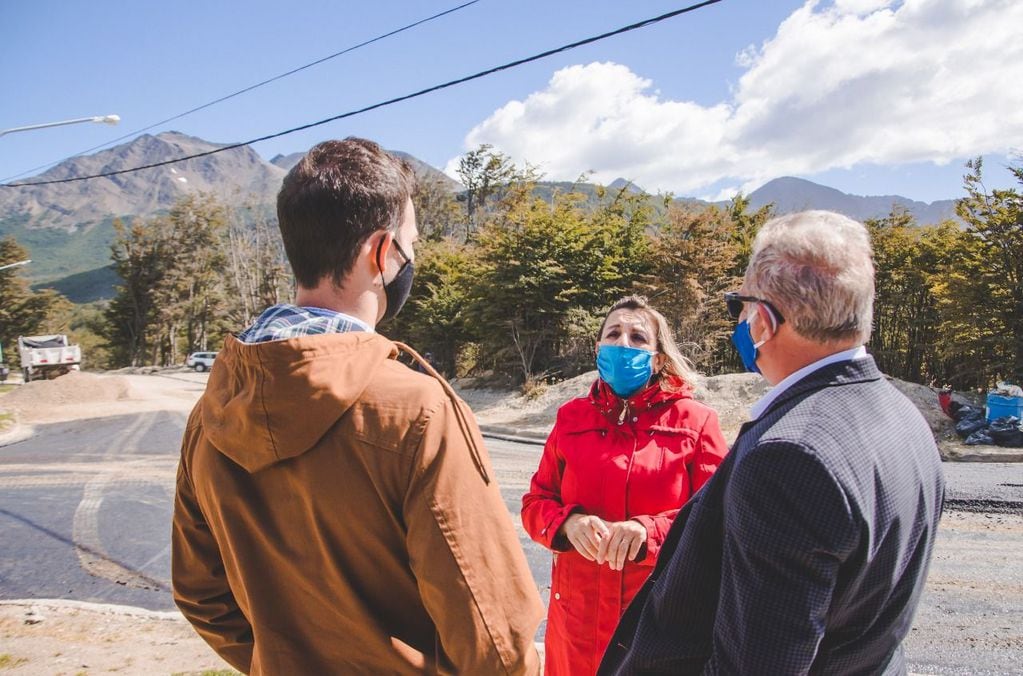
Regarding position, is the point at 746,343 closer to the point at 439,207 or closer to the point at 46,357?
the point at 46,357

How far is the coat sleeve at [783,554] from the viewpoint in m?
1.10

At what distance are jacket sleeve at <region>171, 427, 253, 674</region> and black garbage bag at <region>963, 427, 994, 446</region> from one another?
12693 mm

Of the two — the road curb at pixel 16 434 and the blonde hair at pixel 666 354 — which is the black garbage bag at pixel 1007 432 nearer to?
the blonde hair at pixel 666 354

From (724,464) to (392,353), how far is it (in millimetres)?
793

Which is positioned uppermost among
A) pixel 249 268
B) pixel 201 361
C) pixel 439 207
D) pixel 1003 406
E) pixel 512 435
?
pixel 439 207

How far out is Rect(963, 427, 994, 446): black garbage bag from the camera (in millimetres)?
10536

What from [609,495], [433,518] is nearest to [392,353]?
[433,518]

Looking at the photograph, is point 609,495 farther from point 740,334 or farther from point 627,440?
point 740,334

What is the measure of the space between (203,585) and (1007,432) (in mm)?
12953

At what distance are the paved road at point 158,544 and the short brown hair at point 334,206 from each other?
4451 millimetres

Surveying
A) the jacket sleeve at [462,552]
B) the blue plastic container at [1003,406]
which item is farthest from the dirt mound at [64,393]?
the blue plastic container at [1003,406]

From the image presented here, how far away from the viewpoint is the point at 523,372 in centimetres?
2006

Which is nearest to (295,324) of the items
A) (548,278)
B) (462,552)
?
(462,552)

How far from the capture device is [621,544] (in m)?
2.27
